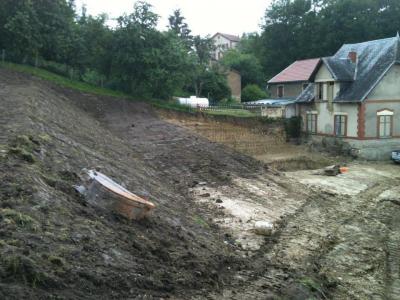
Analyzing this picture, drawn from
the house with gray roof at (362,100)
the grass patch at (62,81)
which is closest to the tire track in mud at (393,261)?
the house with gray roof at (362,100)

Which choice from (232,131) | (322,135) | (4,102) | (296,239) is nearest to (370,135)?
(322,135)

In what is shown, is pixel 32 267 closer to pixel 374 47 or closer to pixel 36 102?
pixel 36 102

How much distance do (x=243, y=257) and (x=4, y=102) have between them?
12.7 metres

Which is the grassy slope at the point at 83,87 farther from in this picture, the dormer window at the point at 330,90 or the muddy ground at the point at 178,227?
the muddy ground at the point at 178,227

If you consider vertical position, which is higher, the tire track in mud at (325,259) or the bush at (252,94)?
the bush at (252,94)

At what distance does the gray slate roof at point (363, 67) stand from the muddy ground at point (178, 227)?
1182cm

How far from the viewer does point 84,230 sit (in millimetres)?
8734

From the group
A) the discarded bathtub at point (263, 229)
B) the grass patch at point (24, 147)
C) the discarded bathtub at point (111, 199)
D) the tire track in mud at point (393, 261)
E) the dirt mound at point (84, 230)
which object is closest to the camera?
the dirt mound at point (84, 230)

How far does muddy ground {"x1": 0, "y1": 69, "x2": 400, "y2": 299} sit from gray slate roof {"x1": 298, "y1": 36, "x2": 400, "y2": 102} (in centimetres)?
1182

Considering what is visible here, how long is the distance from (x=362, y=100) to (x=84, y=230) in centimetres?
2995

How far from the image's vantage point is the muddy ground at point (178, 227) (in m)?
7.62

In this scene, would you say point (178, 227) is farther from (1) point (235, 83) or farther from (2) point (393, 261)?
(1) point (235, 83)

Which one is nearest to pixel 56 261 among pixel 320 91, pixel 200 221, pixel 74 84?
pixel 200 221

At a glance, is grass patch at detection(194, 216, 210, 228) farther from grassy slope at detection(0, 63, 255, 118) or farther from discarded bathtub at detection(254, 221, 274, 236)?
grassy slope at detection(0, 63, 255, 118)
